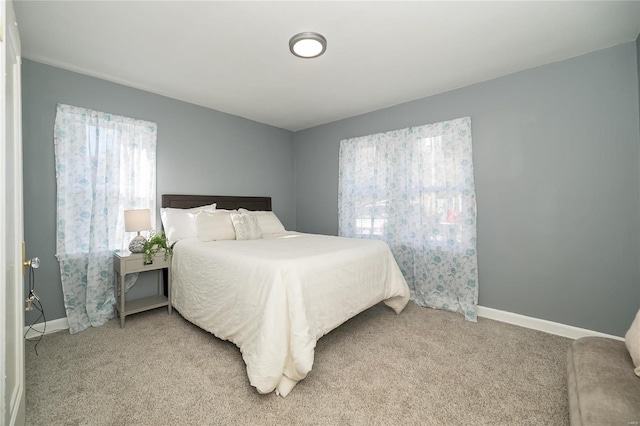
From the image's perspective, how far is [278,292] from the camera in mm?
1884

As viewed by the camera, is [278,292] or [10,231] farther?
[278,292]

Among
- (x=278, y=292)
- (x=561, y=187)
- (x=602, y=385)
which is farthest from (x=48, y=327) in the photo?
(x=561, y=187)

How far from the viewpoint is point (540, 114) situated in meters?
2.70

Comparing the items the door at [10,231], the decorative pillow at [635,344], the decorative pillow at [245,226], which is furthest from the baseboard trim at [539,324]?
the door at [10,231]

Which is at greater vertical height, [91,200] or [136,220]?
[91,200]

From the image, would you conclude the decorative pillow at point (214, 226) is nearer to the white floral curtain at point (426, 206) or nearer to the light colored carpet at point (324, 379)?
the light colored carpet at point (324, 379)

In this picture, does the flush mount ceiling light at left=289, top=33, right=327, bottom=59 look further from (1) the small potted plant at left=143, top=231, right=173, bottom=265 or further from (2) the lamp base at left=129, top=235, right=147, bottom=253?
(2) the lamp base at left=129, top=235, right=147, bottom=253

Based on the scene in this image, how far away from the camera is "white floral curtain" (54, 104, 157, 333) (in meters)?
2.69

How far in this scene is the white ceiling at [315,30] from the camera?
6.28 feet

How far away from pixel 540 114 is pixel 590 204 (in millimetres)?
919

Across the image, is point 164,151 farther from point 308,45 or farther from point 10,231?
point 10,231

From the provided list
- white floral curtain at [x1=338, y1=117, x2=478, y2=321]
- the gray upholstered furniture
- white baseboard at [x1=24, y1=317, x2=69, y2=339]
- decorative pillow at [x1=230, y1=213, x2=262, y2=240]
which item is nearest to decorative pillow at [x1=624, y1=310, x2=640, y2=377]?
the gray upholstered furniture

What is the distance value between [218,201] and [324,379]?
8.77 feet

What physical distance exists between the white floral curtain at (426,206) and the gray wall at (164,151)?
1.40m
